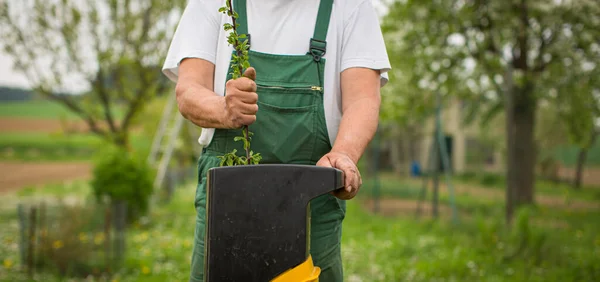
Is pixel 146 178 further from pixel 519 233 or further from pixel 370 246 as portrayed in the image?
pixel 519 233

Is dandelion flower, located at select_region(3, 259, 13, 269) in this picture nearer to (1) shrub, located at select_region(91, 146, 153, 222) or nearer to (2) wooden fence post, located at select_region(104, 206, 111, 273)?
(2) wooden fence post, located at select_region(104, 206, 111, 273)

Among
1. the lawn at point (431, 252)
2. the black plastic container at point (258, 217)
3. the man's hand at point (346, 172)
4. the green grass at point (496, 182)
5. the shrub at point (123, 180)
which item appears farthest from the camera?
the green grass at point (496, 182)

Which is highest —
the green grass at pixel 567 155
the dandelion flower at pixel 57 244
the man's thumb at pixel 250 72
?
the man's thumb at pixel 250 72

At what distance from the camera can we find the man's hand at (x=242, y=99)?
133cm

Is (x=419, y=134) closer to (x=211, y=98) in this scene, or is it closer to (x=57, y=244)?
(x=57, y=244)

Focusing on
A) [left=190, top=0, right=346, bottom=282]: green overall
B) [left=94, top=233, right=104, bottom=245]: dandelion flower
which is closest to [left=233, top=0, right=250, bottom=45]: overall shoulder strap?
[left=190, top=0, right=346, bottom=282]: green overall

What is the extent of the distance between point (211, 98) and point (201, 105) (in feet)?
0.12

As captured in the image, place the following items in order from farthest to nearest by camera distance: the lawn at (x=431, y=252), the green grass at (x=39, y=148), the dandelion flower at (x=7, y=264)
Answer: the green grass at (x=39, y=148) < the dandelion flower at (x=7, y=264) < the lawn at (x=431, y=252)

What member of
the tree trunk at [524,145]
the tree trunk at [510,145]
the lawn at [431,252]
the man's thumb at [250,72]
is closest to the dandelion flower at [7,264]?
the lawn at [431,252]

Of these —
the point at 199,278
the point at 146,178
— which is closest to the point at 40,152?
the point at 146,178

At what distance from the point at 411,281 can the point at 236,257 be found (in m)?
4.47

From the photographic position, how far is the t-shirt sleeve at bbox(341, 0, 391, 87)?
66.6 inches

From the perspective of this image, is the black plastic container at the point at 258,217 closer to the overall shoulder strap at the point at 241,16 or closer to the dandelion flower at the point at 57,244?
the overall shoulder strap at the point at 241,16

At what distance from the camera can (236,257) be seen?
4.22 ft
